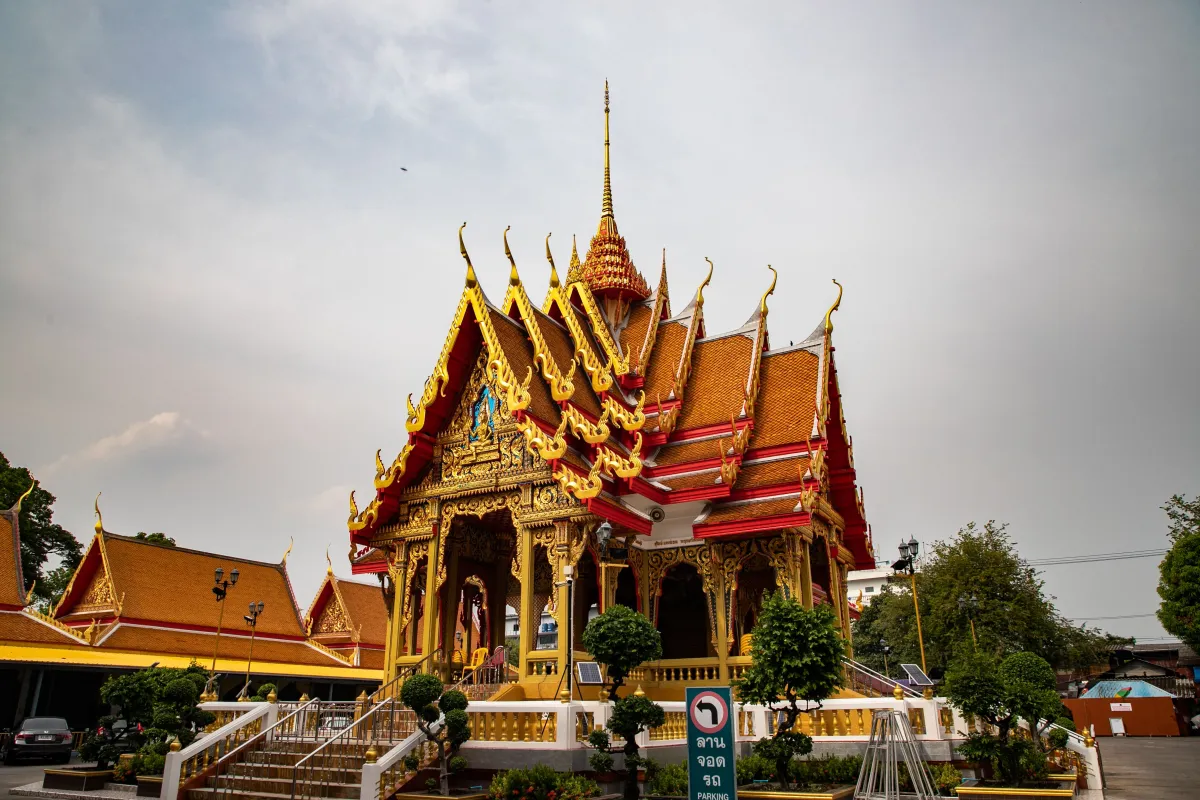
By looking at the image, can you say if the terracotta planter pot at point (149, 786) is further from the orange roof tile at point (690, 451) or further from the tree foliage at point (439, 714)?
the orange roof tile at point (690, 451)

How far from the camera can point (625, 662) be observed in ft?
35.6

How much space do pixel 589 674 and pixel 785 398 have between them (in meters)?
7.74

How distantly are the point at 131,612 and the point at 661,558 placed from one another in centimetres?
2109

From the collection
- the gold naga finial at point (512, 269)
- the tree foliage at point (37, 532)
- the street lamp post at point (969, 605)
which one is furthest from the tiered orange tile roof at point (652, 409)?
the tree foliage at point (37, 532)

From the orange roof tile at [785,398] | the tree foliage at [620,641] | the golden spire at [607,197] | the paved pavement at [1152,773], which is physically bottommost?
the paved pavement at [1152,773]

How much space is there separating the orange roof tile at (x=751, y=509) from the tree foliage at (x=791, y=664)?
3.34 metres

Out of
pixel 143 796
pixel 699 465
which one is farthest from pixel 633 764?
pixel 143 796

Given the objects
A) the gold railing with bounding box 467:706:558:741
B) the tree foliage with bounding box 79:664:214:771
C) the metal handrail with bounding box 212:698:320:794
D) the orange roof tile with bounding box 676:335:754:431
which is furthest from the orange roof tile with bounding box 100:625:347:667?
the gold railing with bounding box 467:706:558:741

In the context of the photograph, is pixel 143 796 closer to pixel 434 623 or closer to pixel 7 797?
pixel 7 797

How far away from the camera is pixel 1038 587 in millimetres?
32344

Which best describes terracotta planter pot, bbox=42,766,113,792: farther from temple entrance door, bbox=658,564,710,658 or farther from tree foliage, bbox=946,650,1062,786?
tree foliage, bbox=946,650,1062,786

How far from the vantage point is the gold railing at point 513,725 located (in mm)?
10875

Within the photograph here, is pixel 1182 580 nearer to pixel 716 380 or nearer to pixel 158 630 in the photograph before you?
pixel 716 380

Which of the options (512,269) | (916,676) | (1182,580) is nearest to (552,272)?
(512,269)
